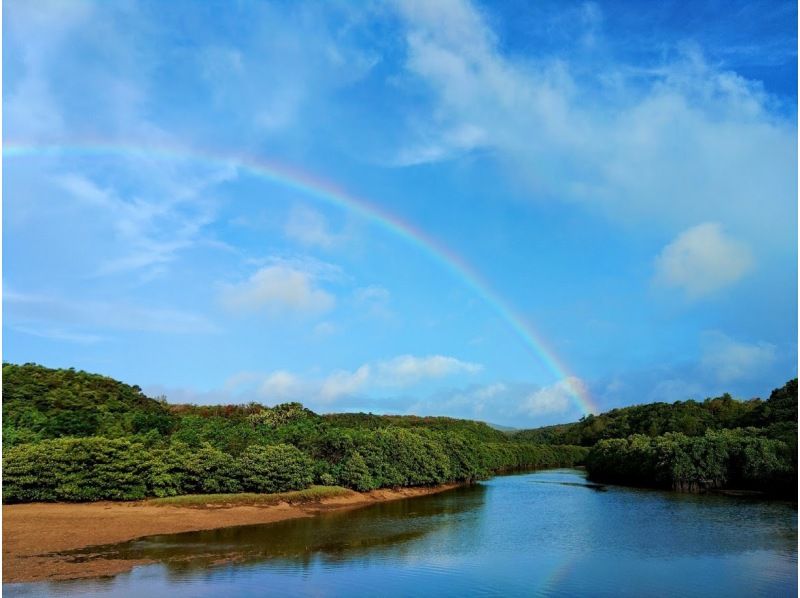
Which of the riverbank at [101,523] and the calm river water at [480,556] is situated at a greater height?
the riverbank at [101,523]

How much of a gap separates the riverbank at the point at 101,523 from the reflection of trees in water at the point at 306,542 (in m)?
1.47

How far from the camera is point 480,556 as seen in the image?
30547 millimetres

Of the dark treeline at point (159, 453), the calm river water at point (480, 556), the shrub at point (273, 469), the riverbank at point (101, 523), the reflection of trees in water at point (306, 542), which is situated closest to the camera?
the calm river water at point (480, 556)

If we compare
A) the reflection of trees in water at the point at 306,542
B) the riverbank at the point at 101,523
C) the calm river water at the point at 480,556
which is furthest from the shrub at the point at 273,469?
the calm river water at the point at 480,556

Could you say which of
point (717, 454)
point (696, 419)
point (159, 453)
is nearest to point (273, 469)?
point (159, 453)

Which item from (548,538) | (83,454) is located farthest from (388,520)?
(83,454)

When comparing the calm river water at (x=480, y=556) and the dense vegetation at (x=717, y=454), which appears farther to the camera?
the dense vegetation at (x=717, y=454)

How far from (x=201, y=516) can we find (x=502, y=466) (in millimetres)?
71381

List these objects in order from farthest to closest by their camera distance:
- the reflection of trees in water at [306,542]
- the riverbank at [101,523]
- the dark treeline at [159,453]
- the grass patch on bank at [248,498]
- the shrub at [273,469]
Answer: the shrub at [273,469] → the grass patch on bank at [248,498] → the dark treeline at [159,453] → the reflection of trees in water at [306,542] → the riverbank at [101,523]

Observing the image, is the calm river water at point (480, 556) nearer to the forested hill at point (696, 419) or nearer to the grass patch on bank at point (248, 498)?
the grass patch on bank at point (248, 498)

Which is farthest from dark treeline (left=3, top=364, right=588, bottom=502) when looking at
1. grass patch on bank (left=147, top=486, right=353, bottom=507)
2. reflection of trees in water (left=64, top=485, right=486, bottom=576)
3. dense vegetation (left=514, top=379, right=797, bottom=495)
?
dense vegetation (left=514, top=379, right=797, bottom=495)

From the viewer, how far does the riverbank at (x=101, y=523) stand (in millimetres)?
27062

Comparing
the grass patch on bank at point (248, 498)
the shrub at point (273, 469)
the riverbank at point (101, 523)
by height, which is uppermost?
the shrub at point (273, 469)

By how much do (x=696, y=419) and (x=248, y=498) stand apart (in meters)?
89.1
